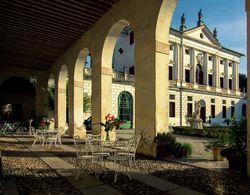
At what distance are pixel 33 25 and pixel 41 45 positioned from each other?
3.02 meters

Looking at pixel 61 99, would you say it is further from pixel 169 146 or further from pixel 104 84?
pixel 169 146

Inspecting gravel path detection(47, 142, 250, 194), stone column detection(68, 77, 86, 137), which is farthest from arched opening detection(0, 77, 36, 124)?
gravel path detection(47, 142, 250, 194)

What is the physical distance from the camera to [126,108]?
25.2m

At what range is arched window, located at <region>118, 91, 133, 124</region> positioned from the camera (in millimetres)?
24664

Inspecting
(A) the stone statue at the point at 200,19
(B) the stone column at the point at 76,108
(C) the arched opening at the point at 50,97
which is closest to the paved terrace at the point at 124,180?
(B) the stone column at the point at 76,108

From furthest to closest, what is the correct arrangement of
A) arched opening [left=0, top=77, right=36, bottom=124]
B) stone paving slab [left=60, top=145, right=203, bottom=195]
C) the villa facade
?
1. the villa facade
2. arched opening [left=0, top=77, right=36, bottom=124]
3. stone paving slab [left=60, top=145, right=203, bottom=195]

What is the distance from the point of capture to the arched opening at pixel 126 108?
24.6 metres

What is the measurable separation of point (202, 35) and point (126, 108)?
1483 centimetres

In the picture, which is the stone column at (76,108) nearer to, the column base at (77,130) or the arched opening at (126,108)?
the column base at (77,130)

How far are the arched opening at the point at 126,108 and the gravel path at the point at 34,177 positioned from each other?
58.1 ft

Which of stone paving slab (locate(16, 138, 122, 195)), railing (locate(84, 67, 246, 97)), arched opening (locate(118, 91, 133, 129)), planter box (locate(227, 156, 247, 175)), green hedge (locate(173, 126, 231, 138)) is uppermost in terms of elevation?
railing (locate(84, 67, 246, 97))

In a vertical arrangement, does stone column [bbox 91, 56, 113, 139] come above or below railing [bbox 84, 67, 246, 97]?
below

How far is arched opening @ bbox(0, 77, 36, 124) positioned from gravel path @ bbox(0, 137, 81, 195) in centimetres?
1567

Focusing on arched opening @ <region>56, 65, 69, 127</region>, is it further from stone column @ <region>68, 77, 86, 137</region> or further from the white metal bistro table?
the white metal bistro table
